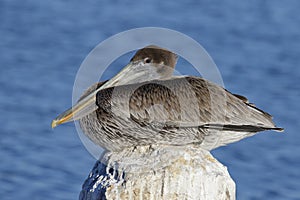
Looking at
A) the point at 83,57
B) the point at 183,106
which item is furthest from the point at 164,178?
the point at 83,57

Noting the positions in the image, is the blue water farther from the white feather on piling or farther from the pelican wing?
the white feather on piling

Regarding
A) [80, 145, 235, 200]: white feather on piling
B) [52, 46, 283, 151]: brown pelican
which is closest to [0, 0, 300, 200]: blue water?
[52, 46, 283, 151]: brown pelican

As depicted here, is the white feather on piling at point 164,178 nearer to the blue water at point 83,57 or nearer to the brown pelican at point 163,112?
the brown pelican at point 163,112

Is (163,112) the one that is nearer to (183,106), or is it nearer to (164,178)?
(183,106)

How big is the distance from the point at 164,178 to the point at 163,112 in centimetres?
147

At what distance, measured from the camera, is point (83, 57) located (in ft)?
36.7

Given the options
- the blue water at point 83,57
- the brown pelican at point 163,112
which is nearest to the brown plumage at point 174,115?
the brown pelican at point 163,112

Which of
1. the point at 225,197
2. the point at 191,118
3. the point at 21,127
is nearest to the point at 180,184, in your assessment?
the point at 225,197

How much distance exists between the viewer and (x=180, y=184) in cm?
410

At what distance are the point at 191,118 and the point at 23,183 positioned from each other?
3577 mm

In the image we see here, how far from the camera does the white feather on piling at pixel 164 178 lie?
4074mm

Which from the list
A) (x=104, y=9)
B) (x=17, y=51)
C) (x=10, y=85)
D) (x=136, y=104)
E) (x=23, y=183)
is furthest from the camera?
(x=104, y=9)

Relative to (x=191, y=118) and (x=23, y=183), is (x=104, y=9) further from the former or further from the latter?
(x=191, y=118)

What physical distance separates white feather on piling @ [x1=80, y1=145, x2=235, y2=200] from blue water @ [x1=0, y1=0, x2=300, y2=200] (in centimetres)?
415
